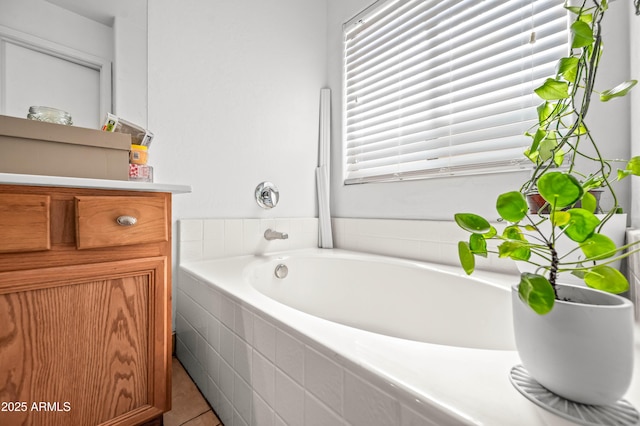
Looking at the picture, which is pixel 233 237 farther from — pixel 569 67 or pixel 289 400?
pixel 569 67

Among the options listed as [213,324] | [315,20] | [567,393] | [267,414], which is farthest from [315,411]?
[315,20]

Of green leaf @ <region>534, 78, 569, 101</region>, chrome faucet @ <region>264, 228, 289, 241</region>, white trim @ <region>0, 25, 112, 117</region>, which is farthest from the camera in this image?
chrome faucet @ <region>264, 228, 289, 241</region>

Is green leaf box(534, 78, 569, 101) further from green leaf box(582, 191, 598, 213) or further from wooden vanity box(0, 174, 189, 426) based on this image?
wooden vanity box(0, 174, 189, 426)

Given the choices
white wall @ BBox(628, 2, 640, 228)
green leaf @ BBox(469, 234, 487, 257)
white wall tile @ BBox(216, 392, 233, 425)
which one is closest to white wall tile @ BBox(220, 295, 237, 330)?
white wall tile @ BBox(216, 392, 233, 425)

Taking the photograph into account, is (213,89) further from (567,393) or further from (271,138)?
(567,393)

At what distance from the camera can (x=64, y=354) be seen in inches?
26.6

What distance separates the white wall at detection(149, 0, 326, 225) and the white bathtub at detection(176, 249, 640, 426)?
0.42 m

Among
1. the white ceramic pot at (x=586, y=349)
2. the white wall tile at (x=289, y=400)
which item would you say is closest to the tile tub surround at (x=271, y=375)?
the white wall tile at (x=289, y=400)

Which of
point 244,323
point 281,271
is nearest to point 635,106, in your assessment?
point 244,323

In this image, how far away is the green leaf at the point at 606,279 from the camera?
1.07ft

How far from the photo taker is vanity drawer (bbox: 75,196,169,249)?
697 millimetres

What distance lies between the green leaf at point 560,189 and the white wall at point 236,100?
1352 mm

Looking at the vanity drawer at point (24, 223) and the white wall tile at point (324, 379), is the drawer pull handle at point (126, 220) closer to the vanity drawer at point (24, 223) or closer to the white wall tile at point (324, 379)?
the vanity drawer at point (24, 223)

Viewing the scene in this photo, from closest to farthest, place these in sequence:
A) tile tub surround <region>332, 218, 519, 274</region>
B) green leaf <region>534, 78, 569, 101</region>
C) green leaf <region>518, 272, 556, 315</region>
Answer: green leaf <region>518, 272, 556, 315</region>
green leaf <region>534, 78, 569, 101</region>
tile tub surround <region>332, 218, 519, 274</region>
